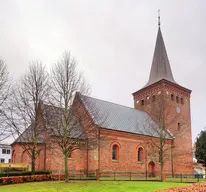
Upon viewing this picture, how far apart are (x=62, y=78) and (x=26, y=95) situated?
4.91 metres

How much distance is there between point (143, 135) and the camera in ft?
123

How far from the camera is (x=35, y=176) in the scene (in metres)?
24.2

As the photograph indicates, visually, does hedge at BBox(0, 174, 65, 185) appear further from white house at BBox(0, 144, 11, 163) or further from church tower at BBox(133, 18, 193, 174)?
white house at BBox(0, 144, 11, 163)

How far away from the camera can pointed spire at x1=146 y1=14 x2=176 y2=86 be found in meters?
46.5

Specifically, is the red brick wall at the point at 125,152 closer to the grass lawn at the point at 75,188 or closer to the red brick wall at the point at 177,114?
the red brick wall at the point at 177,114

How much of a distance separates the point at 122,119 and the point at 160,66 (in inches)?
599

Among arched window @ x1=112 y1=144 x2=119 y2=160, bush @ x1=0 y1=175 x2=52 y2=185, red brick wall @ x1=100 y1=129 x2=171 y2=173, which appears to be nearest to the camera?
bush @ x1=0 y1=175 x2=52 y2=185

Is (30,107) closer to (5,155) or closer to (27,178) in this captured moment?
(27,178)

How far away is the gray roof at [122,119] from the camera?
34531 millimetres

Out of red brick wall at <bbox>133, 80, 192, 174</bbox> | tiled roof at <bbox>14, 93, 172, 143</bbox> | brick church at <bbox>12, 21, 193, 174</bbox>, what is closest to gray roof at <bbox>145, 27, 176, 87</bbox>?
brick church at <bbox>12, 21, 193, 174</bbox>

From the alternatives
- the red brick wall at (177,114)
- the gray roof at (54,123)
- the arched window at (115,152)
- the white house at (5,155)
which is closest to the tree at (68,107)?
the gray roof at (54,123)

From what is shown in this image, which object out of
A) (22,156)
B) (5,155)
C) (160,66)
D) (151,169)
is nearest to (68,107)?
(22,156)

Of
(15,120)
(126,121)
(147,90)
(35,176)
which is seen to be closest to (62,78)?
(15,120)

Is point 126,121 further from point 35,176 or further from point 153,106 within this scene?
point 35,176
